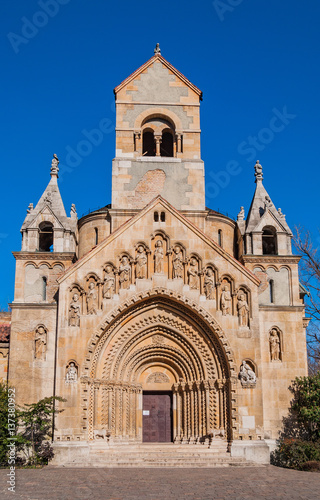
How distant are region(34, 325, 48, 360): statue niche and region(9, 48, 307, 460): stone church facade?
1.7 inches

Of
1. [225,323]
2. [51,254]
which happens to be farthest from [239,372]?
[51,254]

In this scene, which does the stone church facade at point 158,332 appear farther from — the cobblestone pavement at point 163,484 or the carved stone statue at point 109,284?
the cobblestone pavement at point 163,484

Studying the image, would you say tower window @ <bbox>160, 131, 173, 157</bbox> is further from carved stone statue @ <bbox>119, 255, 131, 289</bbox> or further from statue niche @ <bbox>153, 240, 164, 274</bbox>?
carved stone statue @ <bbox>119, 255, 131, 289</bbox>

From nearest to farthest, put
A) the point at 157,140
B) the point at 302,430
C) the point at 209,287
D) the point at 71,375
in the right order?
the point at 71,375 < the point at 302,430 < the point at 209,287 < the point at 157,140

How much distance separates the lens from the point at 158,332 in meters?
26.8

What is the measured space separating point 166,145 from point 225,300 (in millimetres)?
10227

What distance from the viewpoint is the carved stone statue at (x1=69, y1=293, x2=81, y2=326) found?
83.5 ft

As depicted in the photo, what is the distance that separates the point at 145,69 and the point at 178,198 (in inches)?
290

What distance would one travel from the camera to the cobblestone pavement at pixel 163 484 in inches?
639

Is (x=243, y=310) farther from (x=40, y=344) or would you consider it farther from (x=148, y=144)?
(x=148, y=144)

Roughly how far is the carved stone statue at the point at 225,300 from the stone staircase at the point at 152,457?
539 cm

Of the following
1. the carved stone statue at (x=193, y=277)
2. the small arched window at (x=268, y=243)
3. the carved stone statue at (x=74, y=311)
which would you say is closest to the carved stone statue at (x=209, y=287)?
the carved stone statue at (x=193, y=277)

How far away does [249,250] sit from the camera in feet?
93.8

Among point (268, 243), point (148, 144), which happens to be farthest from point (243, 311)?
point (148, 144)
